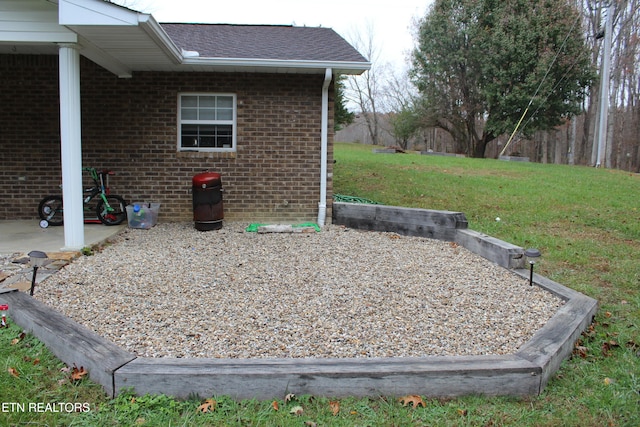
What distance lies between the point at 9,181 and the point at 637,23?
30770mm

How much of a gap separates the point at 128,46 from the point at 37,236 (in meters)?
2.86

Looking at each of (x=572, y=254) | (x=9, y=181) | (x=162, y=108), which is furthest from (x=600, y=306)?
(x=9, y=181)

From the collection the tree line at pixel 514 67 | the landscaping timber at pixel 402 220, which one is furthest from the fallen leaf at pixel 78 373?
the tree line at pixel 514 67

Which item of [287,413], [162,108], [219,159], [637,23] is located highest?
[637,23]

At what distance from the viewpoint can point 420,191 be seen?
11.2 m

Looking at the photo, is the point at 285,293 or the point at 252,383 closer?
the point at 252,383

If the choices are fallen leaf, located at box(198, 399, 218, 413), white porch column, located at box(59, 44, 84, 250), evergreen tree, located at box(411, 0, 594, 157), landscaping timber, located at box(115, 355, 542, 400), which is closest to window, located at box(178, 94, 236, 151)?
white porch column, located at box(59, 44, 84, 250)

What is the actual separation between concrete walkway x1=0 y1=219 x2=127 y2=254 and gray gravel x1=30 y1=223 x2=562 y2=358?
0.50 m

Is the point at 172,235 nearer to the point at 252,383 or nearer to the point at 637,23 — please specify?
the point at 252,383

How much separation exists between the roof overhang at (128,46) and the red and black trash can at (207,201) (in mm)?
1725

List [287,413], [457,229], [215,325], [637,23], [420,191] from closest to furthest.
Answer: [287,413]
[215,325]
[457,229]
[420,191]
[637,23]

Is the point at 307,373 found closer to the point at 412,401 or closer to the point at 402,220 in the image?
the point at 412,401

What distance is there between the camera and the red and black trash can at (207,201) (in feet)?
25.1

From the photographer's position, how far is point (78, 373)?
10.0 feet
